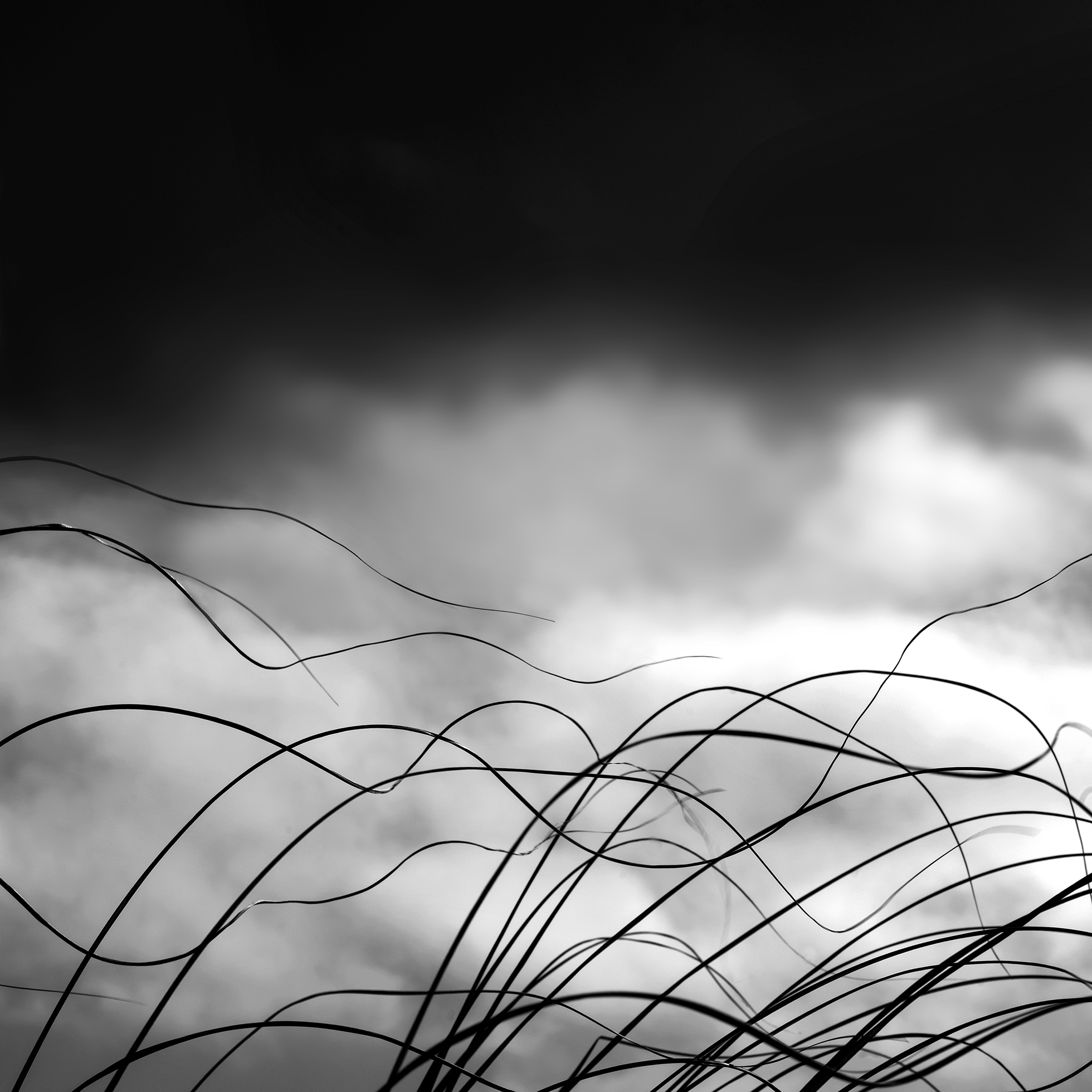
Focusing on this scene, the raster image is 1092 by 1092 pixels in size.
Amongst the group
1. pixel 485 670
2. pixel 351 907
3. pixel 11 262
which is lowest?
pixel 351 907

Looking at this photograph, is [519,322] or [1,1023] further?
[519,322]

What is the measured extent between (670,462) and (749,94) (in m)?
0.28

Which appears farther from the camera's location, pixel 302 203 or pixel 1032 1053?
pixel 302 203

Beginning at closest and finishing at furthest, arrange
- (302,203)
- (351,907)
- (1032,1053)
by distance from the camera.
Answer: (1032,1053)
(351,907)
(302,203)

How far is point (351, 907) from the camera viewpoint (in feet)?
1.76

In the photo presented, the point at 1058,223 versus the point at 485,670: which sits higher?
the point at 1058,223

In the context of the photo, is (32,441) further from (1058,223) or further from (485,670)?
(1058,223)

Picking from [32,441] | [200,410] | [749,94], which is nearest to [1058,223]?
[749,94]

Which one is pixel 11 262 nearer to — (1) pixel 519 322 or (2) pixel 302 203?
(2) pixel 302 203

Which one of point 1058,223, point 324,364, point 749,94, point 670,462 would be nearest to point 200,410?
point 324,364

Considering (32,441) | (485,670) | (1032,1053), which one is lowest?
(1032,1053)

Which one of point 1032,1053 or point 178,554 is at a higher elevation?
point 178,554

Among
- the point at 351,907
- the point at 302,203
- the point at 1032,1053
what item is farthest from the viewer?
the point at 302,203

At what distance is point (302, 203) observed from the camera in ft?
2.12
